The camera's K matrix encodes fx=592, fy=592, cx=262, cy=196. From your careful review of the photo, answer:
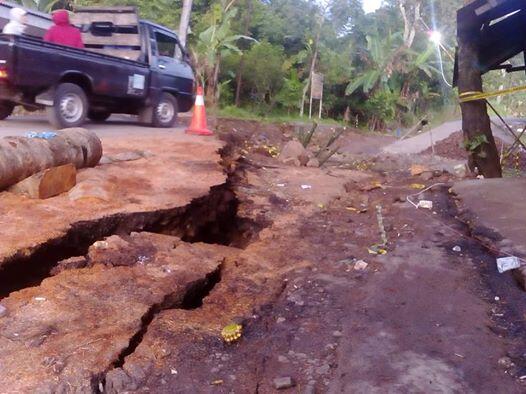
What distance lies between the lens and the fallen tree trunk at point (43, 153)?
5035 mm

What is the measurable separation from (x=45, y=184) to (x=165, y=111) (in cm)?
682

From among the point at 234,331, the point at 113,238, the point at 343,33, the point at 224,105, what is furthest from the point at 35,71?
the point at 343,33

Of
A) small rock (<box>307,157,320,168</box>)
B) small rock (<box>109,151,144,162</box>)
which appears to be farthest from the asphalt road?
small rock (<box>307,157,320,168</box>)

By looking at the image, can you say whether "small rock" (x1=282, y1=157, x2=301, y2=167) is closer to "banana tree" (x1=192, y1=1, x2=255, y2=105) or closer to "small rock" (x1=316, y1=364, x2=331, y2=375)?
"small rock" (x1=316, y1=364, x2=331, y2=375)

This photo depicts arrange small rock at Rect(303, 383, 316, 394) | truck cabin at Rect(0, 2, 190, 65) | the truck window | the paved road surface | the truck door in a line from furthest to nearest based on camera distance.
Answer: the paved road surface
the truck window
the truck door
truck cabin at Rect(0, 2, 190, 65)
small rock at Rect(303, 383, 316, 394)

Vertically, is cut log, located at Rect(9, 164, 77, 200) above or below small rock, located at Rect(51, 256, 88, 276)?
above

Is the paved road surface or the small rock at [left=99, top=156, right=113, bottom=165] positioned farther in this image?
the paved road surface

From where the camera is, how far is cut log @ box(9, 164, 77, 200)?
4.96m

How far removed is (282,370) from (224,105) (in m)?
16.5

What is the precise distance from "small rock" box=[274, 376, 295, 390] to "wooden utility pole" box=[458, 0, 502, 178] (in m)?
5.76

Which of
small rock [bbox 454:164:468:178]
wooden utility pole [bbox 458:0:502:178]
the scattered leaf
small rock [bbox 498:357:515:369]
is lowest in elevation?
the scattered leaf

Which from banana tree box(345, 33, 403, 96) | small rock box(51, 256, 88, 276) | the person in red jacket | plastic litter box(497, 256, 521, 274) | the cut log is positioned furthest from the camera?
banana tree box(345, 33, 403, 96)

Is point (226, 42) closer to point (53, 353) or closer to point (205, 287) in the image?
point (205, 287)

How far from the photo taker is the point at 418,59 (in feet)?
68.5
